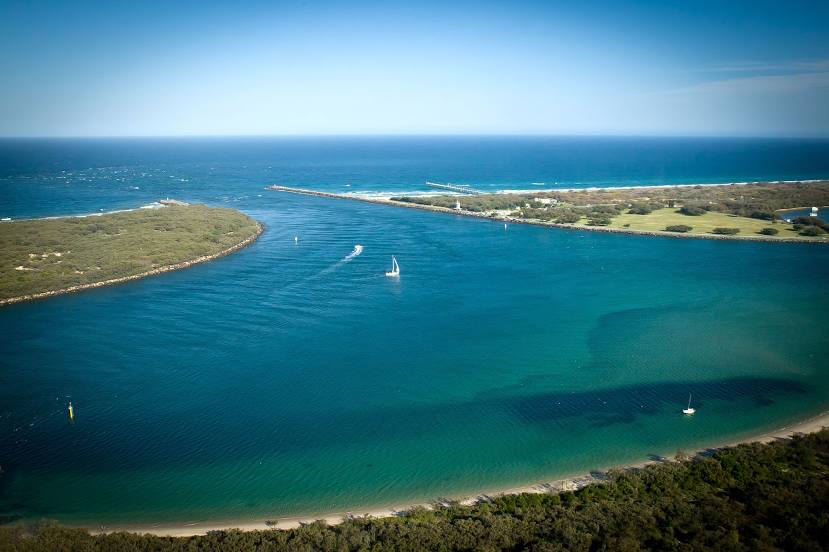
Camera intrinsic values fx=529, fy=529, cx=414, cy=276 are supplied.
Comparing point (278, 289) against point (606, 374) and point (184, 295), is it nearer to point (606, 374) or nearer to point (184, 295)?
point (184, 295)

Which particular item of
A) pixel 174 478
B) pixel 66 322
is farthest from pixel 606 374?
pixel 66 322

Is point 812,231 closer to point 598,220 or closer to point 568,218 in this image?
point 598,220

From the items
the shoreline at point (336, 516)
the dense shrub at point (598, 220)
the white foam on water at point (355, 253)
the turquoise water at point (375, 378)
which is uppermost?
the dense shrub at point (598, 220)

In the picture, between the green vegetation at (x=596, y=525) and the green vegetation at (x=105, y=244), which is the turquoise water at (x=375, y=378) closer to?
the green vegetation at (x=596, y=525)

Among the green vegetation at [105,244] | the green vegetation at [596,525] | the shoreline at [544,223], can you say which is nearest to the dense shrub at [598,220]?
the shoreline at [544,223]

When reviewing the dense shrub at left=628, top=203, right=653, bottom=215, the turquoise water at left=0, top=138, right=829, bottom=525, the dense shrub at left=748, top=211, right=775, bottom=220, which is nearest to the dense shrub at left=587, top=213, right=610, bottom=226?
the dense shrub at left=628, top=203, right=653, bottom=215

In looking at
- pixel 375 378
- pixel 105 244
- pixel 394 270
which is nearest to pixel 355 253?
pixel 394 270

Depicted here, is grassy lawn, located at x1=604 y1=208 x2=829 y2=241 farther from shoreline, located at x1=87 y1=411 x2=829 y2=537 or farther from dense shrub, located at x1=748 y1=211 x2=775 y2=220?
shoreline, located at x1=87 y1=411 x2=829 y2=537
